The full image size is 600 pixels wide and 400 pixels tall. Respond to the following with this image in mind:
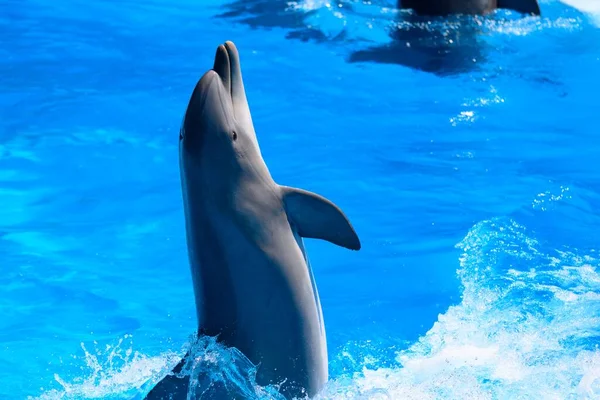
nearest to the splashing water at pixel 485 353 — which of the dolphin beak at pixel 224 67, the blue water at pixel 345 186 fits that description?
the blue water at pixel 345 186

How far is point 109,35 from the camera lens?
1163 cm

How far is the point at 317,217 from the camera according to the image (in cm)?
430

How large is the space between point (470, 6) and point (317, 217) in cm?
817

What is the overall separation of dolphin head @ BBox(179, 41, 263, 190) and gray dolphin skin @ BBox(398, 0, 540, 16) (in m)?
8.04

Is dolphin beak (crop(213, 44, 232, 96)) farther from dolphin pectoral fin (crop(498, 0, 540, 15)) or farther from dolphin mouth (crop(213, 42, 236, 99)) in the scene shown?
dolphin pectoral fin (crop(498, 0, 540, 15))

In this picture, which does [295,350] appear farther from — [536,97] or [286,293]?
[536,97]

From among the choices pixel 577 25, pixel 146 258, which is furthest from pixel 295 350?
pixel 577 25

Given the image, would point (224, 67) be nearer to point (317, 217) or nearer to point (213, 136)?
point (213, 136)

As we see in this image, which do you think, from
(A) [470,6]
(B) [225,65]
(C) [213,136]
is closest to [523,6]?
(A) [470,6]

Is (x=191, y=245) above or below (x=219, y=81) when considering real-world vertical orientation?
below

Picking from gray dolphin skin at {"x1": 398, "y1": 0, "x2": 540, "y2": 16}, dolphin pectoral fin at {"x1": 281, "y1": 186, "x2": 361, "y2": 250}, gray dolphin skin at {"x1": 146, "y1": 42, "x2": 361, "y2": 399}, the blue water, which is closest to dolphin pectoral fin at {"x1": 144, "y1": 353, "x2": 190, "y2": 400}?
gray dolphin skin at {"x1": 146, "y1": 42, "x2": 361, "y2": 399}

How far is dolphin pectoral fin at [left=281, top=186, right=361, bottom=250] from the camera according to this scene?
4.25 metres

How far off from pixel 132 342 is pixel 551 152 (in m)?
4.47

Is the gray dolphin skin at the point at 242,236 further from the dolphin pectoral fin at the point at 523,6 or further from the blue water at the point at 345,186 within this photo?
the dolphin pectoral fin at the point at 523,6
